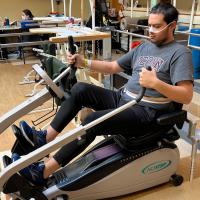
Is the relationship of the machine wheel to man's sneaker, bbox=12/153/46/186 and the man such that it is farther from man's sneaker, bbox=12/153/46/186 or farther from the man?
man's sneaker, bbox=12/153/46/186

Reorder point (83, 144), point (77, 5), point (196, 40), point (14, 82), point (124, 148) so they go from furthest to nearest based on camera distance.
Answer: point (77, 5), point (14, 82), point (196, 40), point (124, 148), point (83, 144)

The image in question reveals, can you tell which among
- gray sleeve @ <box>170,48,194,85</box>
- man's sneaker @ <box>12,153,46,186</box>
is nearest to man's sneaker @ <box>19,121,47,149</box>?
man's sneaker @ <box>12,153,46,186</box>

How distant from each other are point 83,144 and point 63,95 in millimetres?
377

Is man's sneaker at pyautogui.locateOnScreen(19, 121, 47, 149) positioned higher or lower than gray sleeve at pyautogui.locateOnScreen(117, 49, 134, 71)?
lower

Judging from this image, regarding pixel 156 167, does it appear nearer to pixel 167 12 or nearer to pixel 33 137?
pixel 33 137

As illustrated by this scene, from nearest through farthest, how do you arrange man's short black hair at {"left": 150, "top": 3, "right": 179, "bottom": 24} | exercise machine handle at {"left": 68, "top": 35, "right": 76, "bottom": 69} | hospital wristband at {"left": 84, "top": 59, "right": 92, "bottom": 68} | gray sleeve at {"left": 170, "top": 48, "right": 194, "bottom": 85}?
gray sleeve at {"left": 170, "top": 48, "right": 194, "bottom": 85} → man's short black hair at {"left": 150, "top": 3, "right": 179, "bottom": 24} → exercise machine handle at {"left": 68, "top": 35, "right": 76, "bottom": 69} → hospital wristband at {"left": 84, "top": 59, "right": 92, "bottom": 68}

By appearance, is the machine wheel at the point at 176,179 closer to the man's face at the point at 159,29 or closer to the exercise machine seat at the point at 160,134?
the exercise machine seat at the point at 160,134

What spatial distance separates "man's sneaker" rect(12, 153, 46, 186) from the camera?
5.18 ft

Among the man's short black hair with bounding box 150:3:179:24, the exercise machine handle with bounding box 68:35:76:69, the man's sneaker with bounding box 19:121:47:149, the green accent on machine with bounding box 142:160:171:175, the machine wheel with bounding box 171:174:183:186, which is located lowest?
the machine wheel with bounding box 171:174:183:186

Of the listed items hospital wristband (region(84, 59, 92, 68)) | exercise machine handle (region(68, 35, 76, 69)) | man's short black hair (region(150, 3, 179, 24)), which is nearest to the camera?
man's short black hair (region(150, 3, 179, 24))

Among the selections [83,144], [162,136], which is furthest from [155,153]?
[83,144]

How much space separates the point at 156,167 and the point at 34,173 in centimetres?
76

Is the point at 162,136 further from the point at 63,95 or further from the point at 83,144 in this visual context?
the point at 63,95

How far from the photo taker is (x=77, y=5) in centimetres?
728
